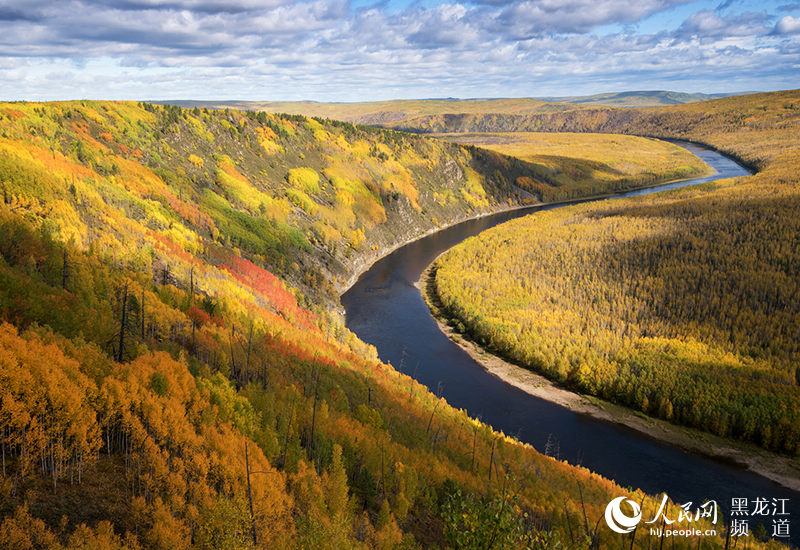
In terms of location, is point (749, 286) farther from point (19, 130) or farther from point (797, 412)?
point (19, 130)

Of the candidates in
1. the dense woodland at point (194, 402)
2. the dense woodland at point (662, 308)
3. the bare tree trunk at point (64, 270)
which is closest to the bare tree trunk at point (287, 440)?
the dense woodland at point (194, 402)

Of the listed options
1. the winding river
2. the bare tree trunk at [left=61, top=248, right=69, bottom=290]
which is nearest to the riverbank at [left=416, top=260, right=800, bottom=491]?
the winding river

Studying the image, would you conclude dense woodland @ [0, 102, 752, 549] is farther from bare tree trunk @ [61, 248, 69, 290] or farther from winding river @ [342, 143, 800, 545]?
winding river @ [342, 143, 800, 545]

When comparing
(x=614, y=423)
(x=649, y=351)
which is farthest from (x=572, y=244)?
(x=614, y=423)

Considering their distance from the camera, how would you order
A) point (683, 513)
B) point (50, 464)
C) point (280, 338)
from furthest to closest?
point (280, 338)
point (683, 513)
point (50, 464)

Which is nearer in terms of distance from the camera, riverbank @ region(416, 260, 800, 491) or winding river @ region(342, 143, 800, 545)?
winding river @ region(342, 143, 800, 545)
